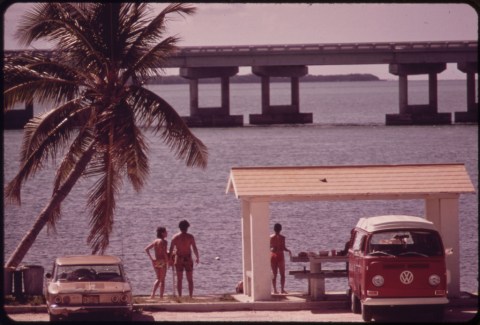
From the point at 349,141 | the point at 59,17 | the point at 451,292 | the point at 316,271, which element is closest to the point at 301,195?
the point at 316,271

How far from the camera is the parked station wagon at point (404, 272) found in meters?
19.5

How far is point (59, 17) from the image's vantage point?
24.2 m

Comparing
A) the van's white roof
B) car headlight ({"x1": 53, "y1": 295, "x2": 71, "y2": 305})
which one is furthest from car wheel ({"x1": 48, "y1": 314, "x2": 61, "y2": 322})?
the van's white roof

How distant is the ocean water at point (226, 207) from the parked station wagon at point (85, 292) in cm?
1531

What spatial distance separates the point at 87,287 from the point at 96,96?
6035 millimetres

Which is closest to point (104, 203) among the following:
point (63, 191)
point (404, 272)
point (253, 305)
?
point (63, 191)

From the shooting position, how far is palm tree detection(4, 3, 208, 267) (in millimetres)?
23906

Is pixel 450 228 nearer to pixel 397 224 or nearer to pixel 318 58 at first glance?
pixel 397 224

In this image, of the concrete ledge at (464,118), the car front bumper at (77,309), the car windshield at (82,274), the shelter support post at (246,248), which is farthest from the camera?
the concrete ledge at (464,118)

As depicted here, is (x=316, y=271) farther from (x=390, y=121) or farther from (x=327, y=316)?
(x=390, y=121)

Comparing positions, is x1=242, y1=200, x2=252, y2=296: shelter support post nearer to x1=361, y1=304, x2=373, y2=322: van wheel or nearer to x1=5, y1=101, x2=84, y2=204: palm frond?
x1=361, y1=304, x2=373, y2=322: van wheel

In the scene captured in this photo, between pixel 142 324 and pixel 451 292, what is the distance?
6.55 meters

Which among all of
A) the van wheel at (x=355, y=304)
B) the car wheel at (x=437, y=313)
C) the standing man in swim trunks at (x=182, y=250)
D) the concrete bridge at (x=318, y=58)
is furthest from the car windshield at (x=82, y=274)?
the concrete bridge at (x=318, y=58)

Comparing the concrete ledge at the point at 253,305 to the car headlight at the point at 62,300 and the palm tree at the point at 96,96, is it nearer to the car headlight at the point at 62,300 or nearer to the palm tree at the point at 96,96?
the car headlight at the point at 62,300
